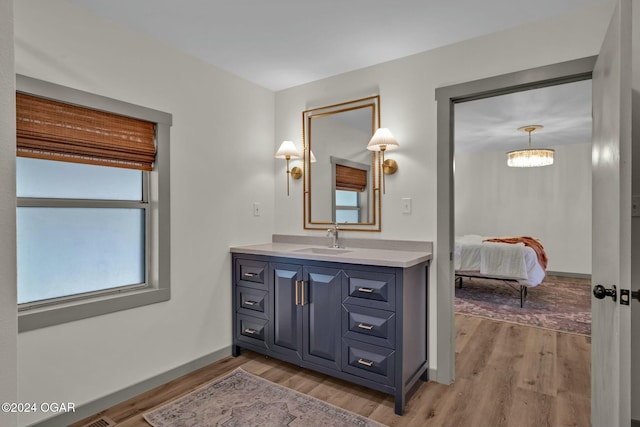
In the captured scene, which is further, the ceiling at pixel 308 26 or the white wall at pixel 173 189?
the ceiling at pixel 308 26

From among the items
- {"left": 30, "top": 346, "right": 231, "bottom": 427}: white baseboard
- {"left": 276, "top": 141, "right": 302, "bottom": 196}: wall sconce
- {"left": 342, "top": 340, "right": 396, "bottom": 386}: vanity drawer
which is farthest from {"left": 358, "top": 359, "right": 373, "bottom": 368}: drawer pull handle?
{"left": 276, "top": 141, "right": 302, "bottom": 196}: wall sconce

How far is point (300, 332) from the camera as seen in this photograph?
8.21 feet

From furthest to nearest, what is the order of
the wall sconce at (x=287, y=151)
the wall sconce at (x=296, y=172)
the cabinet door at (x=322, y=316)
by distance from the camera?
the wall sconce at (x=296, y=172) → the wall sconce at (x=287, y=151) → the cabinet door at (x=322, y=316)

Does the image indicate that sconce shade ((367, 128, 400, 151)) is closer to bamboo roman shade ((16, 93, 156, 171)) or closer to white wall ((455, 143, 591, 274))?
bamboo roman shade ((16, 93, 156, 171))

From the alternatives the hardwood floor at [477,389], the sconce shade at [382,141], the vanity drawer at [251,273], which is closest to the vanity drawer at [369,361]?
the hardwood floor at [477,389]

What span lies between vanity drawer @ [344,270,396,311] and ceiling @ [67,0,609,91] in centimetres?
158

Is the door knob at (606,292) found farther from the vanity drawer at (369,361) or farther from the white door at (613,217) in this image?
the vanity drawer at (369,361)

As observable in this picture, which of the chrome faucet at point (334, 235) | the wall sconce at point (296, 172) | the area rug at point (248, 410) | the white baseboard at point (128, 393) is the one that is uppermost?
the wall sconce at point (296, 172)

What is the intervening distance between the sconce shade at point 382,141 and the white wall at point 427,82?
0.09 metres

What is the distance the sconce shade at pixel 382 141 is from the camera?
2.57m

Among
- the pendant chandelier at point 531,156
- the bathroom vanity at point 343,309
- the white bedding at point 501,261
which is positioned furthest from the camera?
the pendant chandelier at point 531,156

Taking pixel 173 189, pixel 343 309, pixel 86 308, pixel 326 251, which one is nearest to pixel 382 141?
pixel 326 251

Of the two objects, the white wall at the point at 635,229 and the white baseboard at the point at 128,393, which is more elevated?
the white wall at the point at 635,229

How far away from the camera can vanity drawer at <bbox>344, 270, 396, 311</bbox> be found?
2.12 meters
